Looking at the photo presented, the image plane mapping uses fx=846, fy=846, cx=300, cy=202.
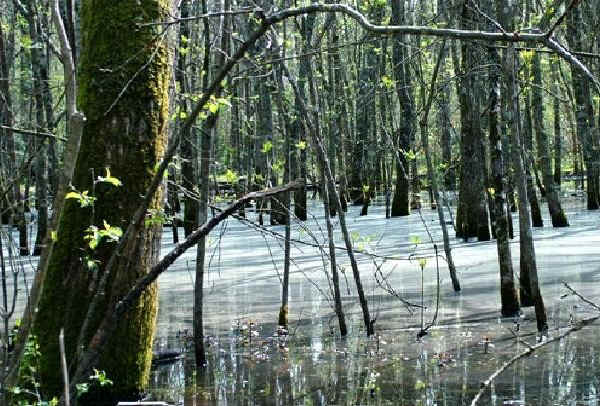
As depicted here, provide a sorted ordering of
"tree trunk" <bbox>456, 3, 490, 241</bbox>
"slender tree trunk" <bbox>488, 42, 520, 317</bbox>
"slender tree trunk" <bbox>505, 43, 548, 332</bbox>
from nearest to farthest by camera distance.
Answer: "slender tree trunk" <bbox>505, 43, 548, 332</bbox> → "slender tree trunk" <bbox>488, 42, 520, 317</bbox> → "tree trunk" <bbox>456, 3, 490, 241</bbox>

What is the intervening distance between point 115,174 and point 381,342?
10.5ft

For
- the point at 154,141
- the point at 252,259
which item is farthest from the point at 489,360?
the point at 252,259

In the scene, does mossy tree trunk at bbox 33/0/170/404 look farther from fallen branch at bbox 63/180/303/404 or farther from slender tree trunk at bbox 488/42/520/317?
slender tree trunk at bbox 488/42/520/317

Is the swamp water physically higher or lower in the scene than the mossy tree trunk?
lower

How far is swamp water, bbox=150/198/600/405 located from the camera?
5.82 m

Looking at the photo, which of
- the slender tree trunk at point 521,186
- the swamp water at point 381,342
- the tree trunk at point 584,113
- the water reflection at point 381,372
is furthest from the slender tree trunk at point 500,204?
the tree trunk at point 584,113

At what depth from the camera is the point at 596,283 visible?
9.42 meters

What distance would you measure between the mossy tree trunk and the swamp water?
77cm

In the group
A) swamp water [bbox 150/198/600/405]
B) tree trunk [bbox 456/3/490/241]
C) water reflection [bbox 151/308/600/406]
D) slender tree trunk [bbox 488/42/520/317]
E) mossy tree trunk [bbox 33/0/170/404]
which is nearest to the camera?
mossy tree trunk [bbox 33/0/170/404]

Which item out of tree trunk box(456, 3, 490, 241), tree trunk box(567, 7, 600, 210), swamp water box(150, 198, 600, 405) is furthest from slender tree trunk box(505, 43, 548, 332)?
tree trunk box(567, 7, 600, 210)

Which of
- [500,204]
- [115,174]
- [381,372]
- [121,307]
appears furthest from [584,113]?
[121,307]

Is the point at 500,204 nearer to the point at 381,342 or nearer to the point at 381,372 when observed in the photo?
the point at 381,342

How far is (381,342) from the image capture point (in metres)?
7.43

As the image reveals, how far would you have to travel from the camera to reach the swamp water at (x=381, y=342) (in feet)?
19.1
